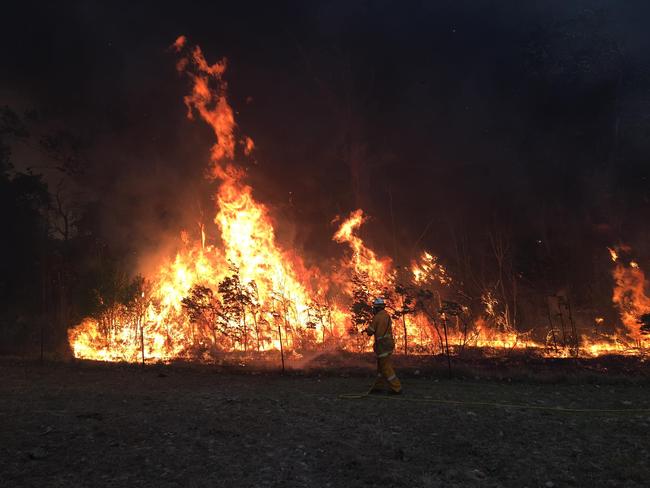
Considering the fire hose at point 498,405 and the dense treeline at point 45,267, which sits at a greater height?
the dense treeline at point 45,267

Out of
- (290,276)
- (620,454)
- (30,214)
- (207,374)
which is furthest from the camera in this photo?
(30,214)

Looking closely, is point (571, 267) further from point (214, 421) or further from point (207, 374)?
point (214, 421)

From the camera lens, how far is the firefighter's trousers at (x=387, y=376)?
31.9 feet

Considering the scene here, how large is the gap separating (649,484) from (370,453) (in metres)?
3.34

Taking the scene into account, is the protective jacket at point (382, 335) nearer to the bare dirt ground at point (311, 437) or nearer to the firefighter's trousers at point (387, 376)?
the firefighter's trousers at point (387, 376)

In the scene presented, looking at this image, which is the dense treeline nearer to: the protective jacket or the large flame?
the large flame

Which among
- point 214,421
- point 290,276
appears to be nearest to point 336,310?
point 290,276

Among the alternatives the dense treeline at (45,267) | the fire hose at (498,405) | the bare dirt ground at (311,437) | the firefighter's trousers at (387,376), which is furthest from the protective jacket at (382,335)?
the dense treeline at (45,267)

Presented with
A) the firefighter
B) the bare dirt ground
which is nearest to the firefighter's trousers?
the firefighter

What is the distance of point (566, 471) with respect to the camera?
5.47 metres

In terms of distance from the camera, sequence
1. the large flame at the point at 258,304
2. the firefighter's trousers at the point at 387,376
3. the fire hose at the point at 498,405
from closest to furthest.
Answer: the fire hose at the point at 498,405 < the firefighter's trousers at the point at 387,376 < the large flame at the point at 258,304

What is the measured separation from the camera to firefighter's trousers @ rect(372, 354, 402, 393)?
9.73m

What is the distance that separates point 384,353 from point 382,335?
40cm

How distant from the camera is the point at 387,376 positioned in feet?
32.1
